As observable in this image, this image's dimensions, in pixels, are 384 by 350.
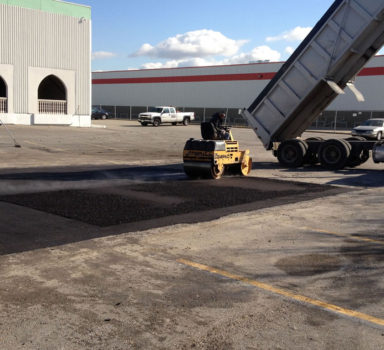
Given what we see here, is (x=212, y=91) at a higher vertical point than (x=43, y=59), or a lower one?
lower

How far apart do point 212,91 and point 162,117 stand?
48.7 feet

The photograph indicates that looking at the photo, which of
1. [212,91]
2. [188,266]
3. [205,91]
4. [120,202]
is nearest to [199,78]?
[205,91]

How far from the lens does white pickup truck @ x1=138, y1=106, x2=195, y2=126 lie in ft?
160

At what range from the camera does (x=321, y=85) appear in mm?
16516

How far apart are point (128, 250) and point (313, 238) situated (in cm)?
303

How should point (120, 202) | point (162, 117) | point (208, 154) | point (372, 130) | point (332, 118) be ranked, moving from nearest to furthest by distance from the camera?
point (120, 202)
point (208, 154)
point (372, 130)
point (162, 117)
point (332, 118)

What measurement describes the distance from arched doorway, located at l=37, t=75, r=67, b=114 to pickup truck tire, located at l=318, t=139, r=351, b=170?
27638 millimetres

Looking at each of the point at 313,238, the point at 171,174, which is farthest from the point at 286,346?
the point at 171,174

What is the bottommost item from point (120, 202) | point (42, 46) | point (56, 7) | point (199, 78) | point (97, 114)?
point (120, 202)

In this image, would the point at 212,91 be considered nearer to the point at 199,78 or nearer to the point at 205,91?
the point at 205,91

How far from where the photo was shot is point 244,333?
4.35m

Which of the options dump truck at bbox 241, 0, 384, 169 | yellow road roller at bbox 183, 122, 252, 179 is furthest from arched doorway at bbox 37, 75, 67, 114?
yellow road roller at bbox 183, 122, 252, 179

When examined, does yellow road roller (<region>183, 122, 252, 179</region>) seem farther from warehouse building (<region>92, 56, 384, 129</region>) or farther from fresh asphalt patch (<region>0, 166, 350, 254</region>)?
warehouse building (<region>92, 56, 384, 129</region>)

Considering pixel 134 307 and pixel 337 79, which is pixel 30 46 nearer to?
pixel 337 79
